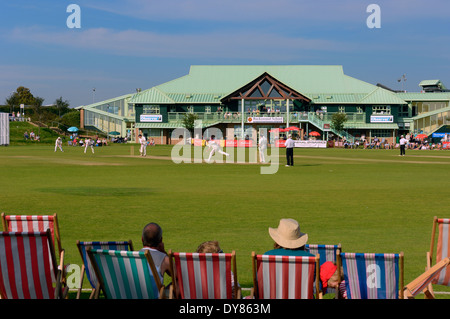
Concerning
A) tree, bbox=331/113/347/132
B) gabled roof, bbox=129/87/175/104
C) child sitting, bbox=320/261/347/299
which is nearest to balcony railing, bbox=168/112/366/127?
tree, bbox=331/113/347/132

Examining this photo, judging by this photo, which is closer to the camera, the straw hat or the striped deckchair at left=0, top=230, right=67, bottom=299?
the striped deckchair at left=0, top=230, right=67, bottom=299

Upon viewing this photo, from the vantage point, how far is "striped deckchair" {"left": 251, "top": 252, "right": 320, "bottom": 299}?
6.05 meters

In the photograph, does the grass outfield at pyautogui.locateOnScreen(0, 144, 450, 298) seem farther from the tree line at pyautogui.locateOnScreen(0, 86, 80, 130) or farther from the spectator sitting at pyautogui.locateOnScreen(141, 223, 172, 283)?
the tree line at pyautogui.locateOnScreen(0, 86, 80, 130)

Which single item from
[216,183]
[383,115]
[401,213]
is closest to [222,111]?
[383,115]

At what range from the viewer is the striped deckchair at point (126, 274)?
6.16 meters

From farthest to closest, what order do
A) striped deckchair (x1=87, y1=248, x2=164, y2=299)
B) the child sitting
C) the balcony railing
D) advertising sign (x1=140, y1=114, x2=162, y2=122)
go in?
advertising sign (x1=140, y1=114, x2=162, y2=122), the balcony railing, the child sitting, striped deckchair (x1=87, y1=248, x2=164, y2=299)

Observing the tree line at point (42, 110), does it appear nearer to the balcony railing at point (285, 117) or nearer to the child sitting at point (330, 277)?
the balcony railing at point (285, 117)

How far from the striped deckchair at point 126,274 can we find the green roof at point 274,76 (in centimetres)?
9668

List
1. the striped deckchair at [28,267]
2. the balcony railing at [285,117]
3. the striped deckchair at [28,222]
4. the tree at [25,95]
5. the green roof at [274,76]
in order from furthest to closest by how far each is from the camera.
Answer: the tree at [25,95], the green roof at [274,76], the balcony railing at [285,117], the striped deckchair at [28,222], the striped deckchair at [28,267]

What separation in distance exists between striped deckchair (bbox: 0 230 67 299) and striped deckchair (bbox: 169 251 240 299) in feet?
4.37

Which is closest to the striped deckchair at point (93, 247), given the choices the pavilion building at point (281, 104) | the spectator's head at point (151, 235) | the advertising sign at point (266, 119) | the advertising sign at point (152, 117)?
the spectator's head at point (151, 235)

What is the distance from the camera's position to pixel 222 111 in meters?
102

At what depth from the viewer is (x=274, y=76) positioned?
348ft

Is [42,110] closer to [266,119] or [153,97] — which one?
[153,97]
